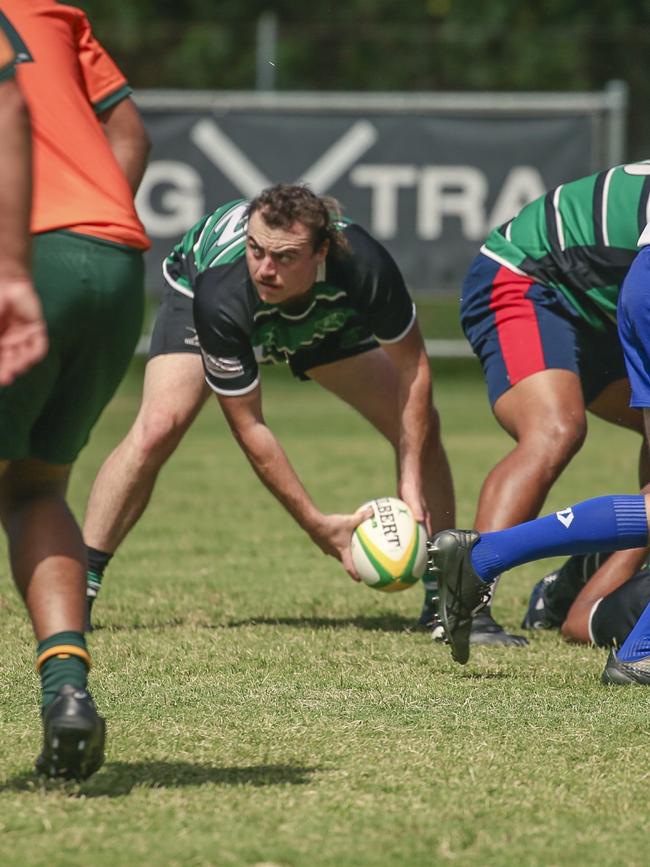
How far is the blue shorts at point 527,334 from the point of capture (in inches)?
231

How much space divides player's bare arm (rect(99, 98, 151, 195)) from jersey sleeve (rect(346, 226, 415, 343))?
1.54m

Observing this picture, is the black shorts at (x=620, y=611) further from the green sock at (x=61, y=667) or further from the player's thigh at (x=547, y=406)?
the green sock at (x=61, y=667)

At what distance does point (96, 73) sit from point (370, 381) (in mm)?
2547

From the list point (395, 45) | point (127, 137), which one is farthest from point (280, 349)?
point (395, 45)

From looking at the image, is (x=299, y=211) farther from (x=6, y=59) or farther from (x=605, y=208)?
(x=6, y=59)

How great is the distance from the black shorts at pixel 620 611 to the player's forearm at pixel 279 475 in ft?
3.49

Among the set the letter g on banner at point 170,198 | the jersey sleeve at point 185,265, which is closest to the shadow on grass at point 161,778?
the jersey sleeve at point 185,265

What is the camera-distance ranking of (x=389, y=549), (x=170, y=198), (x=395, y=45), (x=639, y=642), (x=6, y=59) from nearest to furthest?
(x=6, y=59) < (x=639, y=642) < (x=389, y=549) < (x=170, y=198) < (x=395, y=45)

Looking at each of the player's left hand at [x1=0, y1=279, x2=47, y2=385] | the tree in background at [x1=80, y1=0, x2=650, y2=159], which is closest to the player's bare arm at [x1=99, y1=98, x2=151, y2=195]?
the player's left hand at [x1=0, y1=279, x2=47, y2=385]

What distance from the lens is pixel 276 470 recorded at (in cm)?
550

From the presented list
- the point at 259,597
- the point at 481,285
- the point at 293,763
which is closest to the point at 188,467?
→ the point at 259,597

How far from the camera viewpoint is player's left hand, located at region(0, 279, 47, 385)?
3064mm

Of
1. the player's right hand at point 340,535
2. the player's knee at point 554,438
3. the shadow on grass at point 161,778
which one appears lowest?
the shadow on grass at point 161,778

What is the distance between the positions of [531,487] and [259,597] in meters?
1.60
